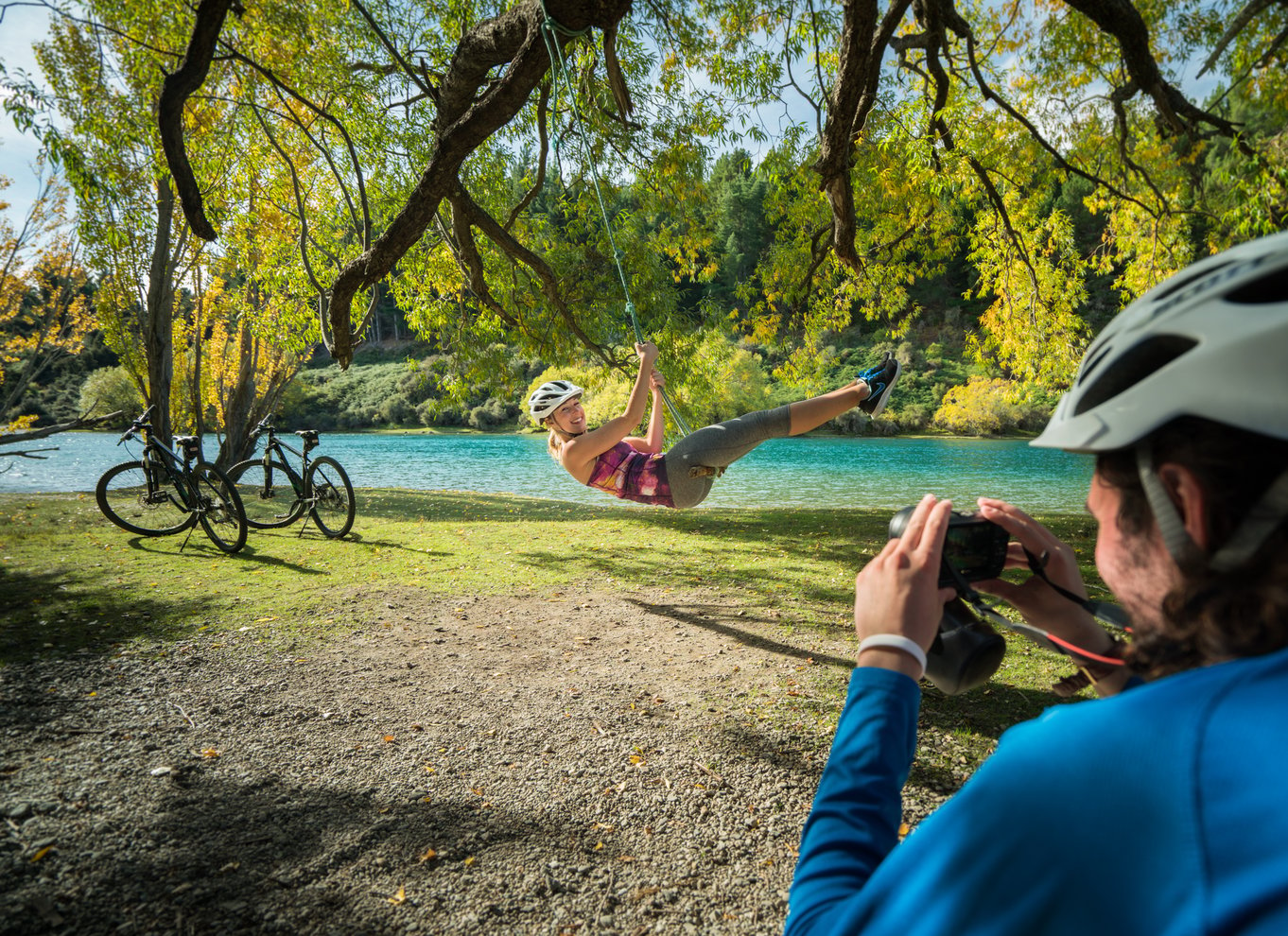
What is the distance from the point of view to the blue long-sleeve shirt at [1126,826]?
495 millimetres

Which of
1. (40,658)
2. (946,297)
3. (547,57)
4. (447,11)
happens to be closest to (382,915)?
(40,658)

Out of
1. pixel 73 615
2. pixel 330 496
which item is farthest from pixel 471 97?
pixel 330 496

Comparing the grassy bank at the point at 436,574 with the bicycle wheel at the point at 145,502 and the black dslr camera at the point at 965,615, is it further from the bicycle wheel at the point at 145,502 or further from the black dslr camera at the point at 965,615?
the black dslr camera at the point at 965,615

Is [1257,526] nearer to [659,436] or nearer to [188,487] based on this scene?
[659,436]

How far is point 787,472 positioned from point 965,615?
2611cm

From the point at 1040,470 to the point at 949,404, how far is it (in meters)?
15.0

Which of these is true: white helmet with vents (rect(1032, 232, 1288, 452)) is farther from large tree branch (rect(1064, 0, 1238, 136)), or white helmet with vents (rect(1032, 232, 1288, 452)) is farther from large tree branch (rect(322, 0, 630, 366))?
large tree branch (rect(1064, 0, 1238, 136))

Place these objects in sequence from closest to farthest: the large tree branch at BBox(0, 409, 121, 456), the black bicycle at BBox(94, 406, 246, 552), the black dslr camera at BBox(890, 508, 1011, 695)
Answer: the black dslr camera at BBox(890, 508, 1011, 695) < the large tree branch at BBox(0, 409, 121, 456) < the black bicycle at BBox(94, 406, 246, 552)

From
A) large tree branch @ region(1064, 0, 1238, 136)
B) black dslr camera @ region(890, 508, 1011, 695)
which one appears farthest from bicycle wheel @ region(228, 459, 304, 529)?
large tree branch @ region(1064, 0, 1238, 136)

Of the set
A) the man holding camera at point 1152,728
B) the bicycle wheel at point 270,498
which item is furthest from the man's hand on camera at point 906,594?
the bicycle wheel at point 270,498

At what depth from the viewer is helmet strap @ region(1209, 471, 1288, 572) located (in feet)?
1.97

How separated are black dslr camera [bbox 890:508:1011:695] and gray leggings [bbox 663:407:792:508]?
9.92ft

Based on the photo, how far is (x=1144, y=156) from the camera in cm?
991

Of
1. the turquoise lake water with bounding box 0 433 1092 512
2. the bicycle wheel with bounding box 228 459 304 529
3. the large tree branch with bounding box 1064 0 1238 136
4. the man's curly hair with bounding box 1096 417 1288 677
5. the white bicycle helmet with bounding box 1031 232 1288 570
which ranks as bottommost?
the turquoise lake water with bounding box 0 433 1092 512
